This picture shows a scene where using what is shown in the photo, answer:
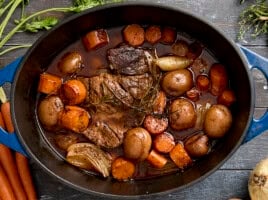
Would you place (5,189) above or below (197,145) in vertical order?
below

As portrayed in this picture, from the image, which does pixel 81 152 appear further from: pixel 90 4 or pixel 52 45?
pixel 90 4

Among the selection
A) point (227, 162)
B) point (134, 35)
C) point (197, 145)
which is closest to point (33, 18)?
point (134, 35)

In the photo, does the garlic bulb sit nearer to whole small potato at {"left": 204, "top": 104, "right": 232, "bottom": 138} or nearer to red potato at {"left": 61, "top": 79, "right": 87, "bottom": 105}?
whole small potato at {"left": 204, "top": 104, "right": 232, "bottom": 138}

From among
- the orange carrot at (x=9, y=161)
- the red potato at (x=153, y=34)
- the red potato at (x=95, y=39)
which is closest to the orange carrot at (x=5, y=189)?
the orange carrot at (x=9, y=161)

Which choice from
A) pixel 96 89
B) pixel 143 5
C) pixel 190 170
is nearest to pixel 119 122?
pixel 96 89

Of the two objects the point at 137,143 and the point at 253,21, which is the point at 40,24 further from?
the point at 253,21

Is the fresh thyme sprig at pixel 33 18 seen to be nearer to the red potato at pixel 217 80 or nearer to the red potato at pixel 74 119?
the red potato at pixel 74 119
